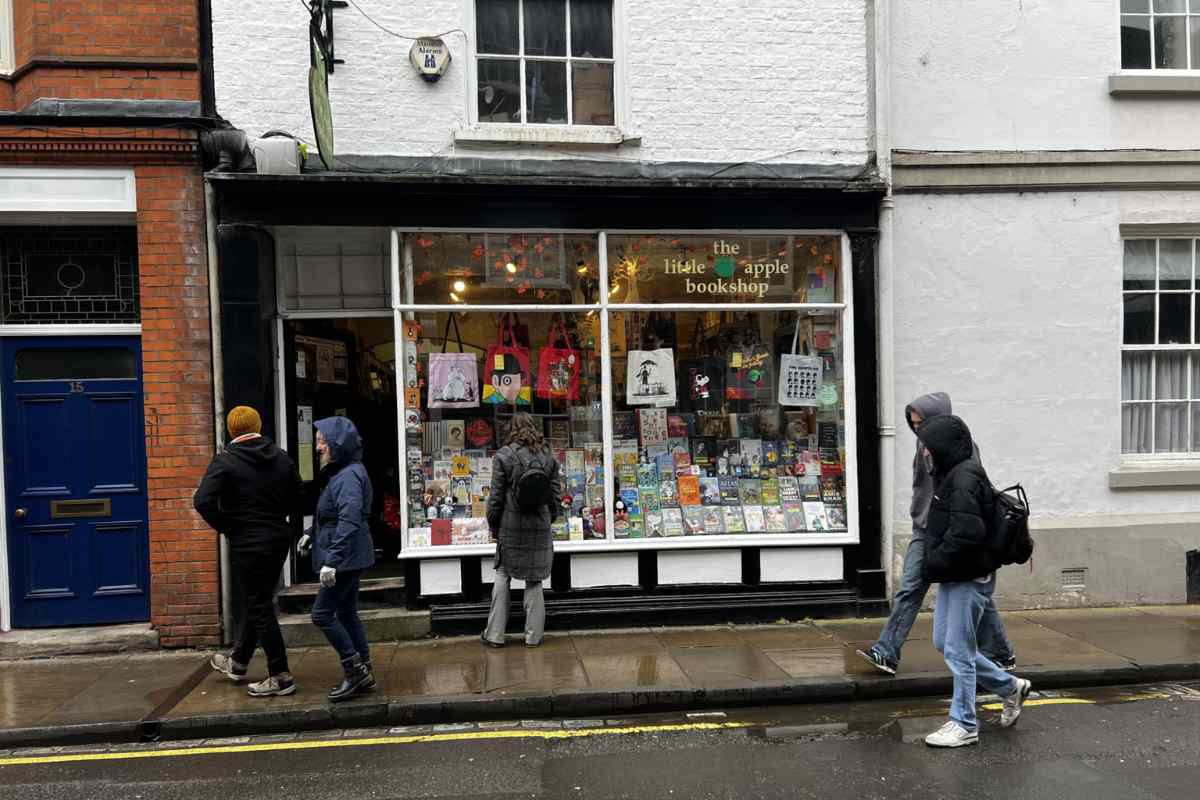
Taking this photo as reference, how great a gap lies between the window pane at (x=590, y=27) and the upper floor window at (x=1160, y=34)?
511 cm

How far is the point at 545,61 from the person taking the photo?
306 inches

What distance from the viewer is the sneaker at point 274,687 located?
572 centimetres

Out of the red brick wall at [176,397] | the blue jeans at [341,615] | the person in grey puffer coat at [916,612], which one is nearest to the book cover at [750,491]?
the person in grey puffer coat at [916,612]

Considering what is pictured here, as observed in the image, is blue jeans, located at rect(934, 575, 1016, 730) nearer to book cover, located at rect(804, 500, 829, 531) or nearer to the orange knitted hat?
book cover, located at rect(804, 500, 829, 531)

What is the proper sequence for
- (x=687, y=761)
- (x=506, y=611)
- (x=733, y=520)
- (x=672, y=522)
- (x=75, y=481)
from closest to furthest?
(x=687, y=761), (x=506, y=611), (x=75, y=481), (x=672, y=522), (x=733, y=520)

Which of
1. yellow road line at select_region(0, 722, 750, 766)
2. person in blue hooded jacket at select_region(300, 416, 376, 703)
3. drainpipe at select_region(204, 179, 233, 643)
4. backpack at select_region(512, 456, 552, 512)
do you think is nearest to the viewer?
yellow road line at select_region(0, 722, 750, 766)

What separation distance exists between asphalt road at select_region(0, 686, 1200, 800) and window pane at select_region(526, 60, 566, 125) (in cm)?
528

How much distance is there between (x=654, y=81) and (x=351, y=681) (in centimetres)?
566

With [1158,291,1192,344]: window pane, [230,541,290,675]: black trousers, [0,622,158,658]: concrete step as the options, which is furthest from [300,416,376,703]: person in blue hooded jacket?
[1158,291,1192,344]: window pane

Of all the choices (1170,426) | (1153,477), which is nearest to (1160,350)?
(1170,426)

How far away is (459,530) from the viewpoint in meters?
7.64

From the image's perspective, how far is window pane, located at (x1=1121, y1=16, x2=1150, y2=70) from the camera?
8.29 meters

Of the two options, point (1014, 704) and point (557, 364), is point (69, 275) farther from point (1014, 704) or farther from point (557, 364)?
point (1014, 704)

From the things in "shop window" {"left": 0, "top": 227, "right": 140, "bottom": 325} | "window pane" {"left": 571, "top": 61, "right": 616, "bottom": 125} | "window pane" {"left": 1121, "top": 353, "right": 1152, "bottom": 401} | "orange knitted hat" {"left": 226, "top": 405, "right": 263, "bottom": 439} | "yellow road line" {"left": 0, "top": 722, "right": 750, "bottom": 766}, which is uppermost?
"window pane" {"left": 571, "top": 61, "right": 616, "bottom": 125}
